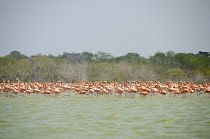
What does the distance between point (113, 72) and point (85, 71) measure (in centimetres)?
360

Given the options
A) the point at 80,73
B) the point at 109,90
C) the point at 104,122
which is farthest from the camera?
the point at 80,73

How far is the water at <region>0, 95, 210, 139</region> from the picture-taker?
26.7 feet

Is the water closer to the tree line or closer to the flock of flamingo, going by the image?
the flock of flamingo

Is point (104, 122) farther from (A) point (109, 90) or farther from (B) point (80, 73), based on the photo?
(B) point (80, 73)

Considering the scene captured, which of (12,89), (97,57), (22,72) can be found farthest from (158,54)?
(12,89)

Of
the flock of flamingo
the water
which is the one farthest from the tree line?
the water

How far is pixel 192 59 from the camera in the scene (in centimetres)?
4600

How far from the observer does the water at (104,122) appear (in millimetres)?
8141

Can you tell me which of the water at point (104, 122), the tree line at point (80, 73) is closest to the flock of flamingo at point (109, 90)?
the water at point (104, 122)

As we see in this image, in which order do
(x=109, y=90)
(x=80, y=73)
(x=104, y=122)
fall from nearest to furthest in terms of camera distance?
(x=104, y=122) < (x=109, y=90) < (x=80, y=73)

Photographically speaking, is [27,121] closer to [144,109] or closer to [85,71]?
[144,109]

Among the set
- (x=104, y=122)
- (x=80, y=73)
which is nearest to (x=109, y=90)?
(x=104, y=122)

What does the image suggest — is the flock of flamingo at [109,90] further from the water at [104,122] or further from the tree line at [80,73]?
the tree line at [80,73]

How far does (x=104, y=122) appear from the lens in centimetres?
988
